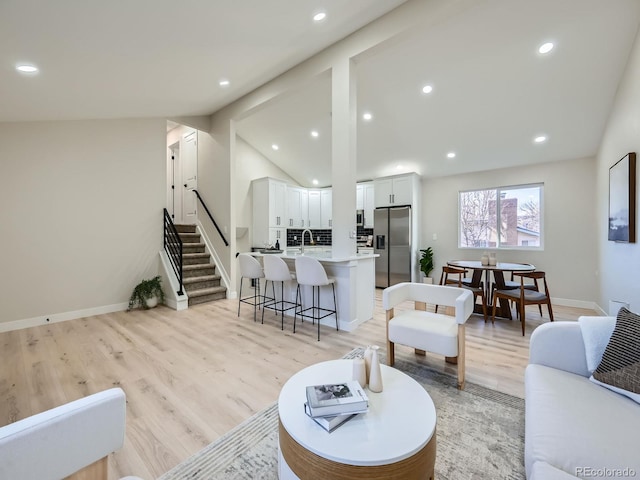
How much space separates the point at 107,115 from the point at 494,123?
589 centimetres

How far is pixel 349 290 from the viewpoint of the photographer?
342 cm

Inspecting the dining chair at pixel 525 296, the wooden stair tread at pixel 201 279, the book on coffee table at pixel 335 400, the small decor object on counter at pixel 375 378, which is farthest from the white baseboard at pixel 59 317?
the dining chair at pixel 525 296

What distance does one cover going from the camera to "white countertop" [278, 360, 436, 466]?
101 cm

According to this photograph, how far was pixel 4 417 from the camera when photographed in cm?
183

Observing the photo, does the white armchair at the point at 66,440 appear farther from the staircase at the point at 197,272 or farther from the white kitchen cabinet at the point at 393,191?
the white kitchen cabinet at the point at 393,191

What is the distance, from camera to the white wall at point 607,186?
260 cm

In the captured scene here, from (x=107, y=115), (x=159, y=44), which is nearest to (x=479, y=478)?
(x=159, y=44)

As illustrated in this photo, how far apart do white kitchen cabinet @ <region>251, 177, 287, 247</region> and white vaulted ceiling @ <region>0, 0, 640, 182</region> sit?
1.73 meters

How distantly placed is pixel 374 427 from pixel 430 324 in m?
1.37

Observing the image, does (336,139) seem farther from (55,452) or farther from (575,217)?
(575,217)

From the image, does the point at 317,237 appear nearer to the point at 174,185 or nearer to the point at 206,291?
the point at 206,291

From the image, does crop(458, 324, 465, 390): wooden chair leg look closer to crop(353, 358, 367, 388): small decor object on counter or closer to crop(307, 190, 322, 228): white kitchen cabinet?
crop(353, 358, 367, 388): small decor object on counter

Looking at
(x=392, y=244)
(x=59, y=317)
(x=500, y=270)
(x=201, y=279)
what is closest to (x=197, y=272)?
(x=201, y=279)

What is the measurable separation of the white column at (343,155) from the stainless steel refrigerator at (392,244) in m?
2.72
